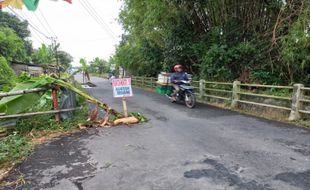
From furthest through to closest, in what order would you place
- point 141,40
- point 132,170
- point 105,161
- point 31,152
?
point 141,40, point 31,152, point 105,161, point 132,170

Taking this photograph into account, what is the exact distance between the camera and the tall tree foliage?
852cm

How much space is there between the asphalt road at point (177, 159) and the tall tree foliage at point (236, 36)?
3142 millimetres

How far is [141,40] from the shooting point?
717 inches

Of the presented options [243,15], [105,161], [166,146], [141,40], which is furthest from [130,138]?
[141,40]

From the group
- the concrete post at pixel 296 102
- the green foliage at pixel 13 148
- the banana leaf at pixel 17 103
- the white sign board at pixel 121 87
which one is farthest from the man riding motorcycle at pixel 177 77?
the green foliage at pixel 13 148

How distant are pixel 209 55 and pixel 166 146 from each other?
6.50 metres

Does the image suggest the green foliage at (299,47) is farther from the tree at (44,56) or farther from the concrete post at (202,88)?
the tree at (44,56)

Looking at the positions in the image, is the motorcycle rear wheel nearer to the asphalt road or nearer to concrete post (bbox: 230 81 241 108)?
concrete post (bbox: 230 81 241 108)

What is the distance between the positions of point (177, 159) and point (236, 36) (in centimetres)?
786

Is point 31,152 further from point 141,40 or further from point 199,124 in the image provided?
point 141,40

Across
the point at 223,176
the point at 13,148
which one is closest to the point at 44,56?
the point at 13,148

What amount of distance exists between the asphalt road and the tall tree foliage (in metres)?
3.14

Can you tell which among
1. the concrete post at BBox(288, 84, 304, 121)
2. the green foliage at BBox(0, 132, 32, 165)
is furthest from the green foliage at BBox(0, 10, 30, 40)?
the concrete post at BBox(288, 84, 304, 121)

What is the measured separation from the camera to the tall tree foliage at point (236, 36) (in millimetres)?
8523
